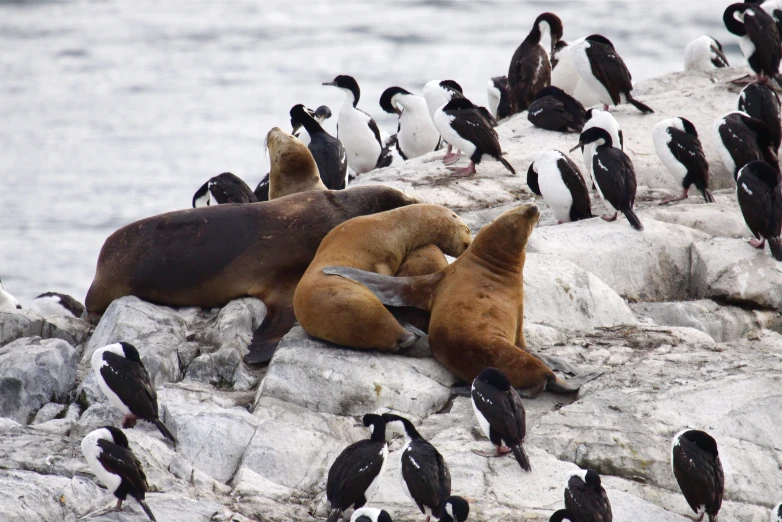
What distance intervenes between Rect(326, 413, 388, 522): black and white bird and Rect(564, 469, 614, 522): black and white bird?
36.6 inches

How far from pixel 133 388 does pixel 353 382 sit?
4.41 ft

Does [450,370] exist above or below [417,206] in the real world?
below

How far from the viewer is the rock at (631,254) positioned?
865 cm

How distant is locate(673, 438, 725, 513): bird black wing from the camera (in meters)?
5.18

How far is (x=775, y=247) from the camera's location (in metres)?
8.98

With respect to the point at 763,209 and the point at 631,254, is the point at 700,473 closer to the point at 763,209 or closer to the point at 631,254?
the point at 631,254

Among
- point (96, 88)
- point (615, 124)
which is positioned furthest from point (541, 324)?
point (96, 88)

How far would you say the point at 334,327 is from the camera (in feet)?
22.1

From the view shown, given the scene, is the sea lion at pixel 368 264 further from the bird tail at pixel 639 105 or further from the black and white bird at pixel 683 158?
the bird tail at pixel 639 105

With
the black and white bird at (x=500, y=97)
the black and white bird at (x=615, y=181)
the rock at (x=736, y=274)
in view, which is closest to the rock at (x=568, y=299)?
the rock at (x=736, y=274)

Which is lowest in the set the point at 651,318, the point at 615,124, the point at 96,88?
the point at 96,88

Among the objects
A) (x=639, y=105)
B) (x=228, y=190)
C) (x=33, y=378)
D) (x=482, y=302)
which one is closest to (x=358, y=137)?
(x=639, y=105)

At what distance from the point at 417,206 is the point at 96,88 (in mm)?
27236

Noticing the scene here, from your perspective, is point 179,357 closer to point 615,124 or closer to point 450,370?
point 450,370
